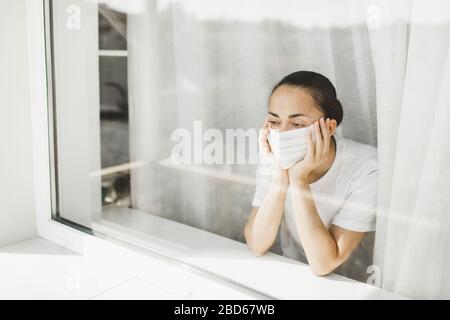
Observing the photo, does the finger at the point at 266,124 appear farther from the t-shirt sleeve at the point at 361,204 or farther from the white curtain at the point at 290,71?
the t-shirt sleeve at the point at 361,204

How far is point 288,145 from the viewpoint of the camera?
1.06 m

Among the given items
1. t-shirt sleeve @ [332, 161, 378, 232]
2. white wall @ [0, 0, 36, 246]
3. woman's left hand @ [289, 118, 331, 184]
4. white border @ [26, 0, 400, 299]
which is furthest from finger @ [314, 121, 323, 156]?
white wall @ [0, 0, 36, 246]

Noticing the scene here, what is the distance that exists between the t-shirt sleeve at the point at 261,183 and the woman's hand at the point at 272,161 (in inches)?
0.8

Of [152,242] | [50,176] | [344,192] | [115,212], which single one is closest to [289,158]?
[344,192]

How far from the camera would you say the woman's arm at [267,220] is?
111 cm

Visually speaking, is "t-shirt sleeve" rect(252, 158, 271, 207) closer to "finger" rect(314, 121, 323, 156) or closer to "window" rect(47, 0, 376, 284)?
"window" rect(47, 0, 376, 284)

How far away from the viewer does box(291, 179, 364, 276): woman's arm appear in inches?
41.0

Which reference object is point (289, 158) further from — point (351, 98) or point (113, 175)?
point (113, 175)

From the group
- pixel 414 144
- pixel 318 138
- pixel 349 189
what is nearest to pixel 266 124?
pixel 318 138

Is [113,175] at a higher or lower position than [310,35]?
lower

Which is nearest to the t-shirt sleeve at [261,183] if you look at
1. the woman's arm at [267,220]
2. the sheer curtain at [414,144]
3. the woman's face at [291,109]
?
the woman's arm at [267,220]

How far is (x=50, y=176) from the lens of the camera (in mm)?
1443

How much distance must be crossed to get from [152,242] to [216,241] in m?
0.18

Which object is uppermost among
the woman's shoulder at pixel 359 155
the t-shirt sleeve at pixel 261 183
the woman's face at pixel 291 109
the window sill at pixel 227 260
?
the woman's face at pixel 291 109
